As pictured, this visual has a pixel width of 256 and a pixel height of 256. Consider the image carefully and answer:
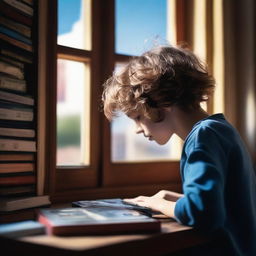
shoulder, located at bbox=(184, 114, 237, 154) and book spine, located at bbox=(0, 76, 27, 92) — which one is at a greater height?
book spine, located at bbox=(0, 76, 27, 92)

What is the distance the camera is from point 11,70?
1270mm

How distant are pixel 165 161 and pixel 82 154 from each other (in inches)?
15.3

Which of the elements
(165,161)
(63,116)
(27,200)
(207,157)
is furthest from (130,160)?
(207,157)

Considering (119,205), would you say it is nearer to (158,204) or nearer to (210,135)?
(158,204)

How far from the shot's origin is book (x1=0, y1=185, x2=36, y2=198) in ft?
4.06

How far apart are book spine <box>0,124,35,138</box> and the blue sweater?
0.48m

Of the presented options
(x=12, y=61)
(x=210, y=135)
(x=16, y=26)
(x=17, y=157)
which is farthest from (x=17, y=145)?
(x=210, y=135)

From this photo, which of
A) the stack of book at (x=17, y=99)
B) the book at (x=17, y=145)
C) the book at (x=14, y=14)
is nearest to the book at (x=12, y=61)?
the stack of book at (x=17, y=99)

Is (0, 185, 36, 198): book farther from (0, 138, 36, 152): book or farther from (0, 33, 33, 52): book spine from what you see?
(0, 33, 33, 52): book spine

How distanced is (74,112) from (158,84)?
0.50 metres

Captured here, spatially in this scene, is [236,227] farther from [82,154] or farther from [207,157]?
[82,154]

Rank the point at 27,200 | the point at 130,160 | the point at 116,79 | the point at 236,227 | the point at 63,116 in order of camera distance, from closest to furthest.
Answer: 1. the point at 236,227
2. the point at 27,200
3. the point at 116,79
4. the point at 63,116
5. the point at 130,160

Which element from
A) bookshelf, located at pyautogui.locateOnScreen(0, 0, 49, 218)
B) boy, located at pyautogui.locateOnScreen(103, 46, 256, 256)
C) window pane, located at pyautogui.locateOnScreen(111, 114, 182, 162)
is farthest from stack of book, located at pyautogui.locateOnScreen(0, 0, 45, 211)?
window pane, located at pyautogui.locateOnScreen(111, 114, 182, 162)

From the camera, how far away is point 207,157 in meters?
1.03
